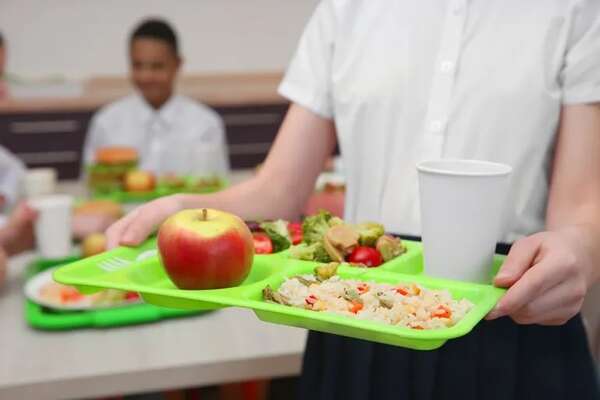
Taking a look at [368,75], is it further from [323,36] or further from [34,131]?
[34,131]

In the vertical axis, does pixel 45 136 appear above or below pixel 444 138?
below

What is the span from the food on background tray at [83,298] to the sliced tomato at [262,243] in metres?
0.61

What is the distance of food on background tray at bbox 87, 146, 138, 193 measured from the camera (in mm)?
2594

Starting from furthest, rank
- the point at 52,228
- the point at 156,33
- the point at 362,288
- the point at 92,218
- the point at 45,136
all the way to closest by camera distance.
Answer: the point at 45,136, the point at 156,33, the point at 92,218, the point at 52,228, the point at 362,288

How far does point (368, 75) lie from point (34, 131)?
3.74 meters

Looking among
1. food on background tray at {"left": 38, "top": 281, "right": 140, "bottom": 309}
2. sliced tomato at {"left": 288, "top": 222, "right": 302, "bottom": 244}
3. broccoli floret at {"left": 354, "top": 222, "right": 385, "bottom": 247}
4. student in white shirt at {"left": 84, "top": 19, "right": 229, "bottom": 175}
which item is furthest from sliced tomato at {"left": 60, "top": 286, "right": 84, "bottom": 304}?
student in white shirt at {"left": 84, "top": 19, "right": 229, "bottom": 175}

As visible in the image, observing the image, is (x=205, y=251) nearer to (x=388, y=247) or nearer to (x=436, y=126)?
(x=388, y=247)

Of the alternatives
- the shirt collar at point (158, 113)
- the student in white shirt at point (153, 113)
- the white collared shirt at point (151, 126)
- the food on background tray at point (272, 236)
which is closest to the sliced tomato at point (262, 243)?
the food on background tray at point (272, 236)

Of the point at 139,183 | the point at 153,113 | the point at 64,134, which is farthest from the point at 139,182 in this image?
the point at 64,134

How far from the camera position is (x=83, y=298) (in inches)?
61.9

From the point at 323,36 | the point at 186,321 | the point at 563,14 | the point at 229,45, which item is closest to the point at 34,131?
the point at 229,45

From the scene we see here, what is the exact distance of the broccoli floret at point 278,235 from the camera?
1.02m

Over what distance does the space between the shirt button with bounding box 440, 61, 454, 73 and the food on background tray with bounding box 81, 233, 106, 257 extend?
1084 millimetres

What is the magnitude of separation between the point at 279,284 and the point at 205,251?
9cm
